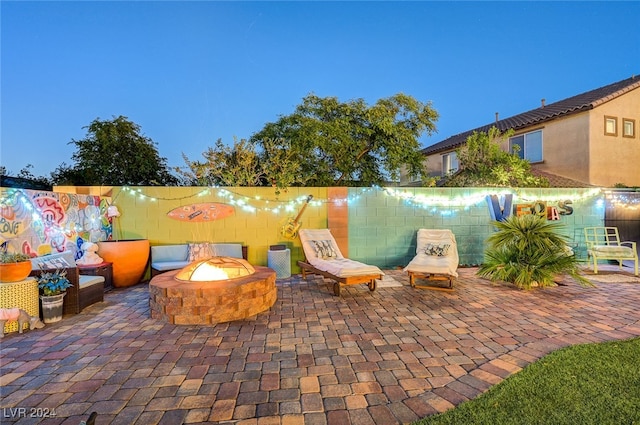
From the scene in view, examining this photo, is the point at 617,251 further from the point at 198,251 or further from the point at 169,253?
the point at 169,253

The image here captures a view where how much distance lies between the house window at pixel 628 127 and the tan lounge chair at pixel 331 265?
12474 millimetres

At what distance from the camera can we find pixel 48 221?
5199 millimetres

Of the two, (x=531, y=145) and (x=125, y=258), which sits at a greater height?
(x=531, y=145)

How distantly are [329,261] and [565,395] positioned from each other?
14.0 feet

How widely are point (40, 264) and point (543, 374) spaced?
6.09 m

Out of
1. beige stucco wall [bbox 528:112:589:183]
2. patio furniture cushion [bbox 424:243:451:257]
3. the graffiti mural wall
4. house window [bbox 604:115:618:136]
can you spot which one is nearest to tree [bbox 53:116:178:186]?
the graffiti mural wall

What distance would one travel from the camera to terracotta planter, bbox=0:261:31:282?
12.1 ft

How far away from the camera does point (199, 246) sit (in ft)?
22.3

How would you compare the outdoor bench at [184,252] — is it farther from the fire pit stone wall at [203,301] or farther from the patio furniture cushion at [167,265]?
the fire pit stone wall at [203,301]

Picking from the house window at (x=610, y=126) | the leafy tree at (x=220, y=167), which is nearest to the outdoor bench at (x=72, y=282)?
the leafy tree at (x=220, y=167)

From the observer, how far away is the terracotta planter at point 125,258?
19.8 feet

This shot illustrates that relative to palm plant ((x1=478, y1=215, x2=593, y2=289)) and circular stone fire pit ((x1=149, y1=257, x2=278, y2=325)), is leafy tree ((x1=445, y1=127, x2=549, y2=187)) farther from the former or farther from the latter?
circular stone fire pit ((x1=149, y1=257, x2=278, y2=325))

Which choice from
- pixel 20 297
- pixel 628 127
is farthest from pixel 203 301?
pixel 628 127

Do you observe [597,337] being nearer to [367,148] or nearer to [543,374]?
[543,374]
